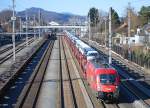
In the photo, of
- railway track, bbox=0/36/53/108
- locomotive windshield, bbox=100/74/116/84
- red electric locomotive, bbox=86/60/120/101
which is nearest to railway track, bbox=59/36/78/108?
red electric locomotive, bbox=86/60/120/101

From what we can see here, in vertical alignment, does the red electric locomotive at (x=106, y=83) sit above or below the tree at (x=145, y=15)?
below

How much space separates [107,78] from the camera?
2612 cm

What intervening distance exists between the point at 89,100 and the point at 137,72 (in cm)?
1571

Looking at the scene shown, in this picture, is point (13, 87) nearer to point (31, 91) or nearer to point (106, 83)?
point (31, 91)

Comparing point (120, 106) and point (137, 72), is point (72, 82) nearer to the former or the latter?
point (137, 72)

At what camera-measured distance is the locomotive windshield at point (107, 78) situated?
85.0ft

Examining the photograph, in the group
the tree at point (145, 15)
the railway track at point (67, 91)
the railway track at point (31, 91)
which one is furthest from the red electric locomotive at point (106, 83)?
the tree at point (145, 15)

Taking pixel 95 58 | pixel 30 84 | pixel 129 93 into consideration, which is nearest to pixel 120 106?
pixel 129 93

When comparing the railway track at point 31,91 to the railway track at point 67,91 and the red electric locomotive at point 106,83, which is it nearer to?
the railway track at point 67,91

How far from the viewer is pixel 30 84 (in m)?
34.6

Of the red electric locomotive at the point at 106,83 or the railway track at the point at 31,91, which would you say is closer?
the red electric locomotive at the point at 106,83

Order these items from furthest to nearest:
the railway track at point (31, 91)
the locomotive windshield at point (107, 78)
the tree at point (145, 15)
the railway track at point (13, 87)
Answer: the tree at point (145, 15) < the railway track at point (13, 87) < the railway track at point (31, 91) < the locomotive windshield at point (107, 78)

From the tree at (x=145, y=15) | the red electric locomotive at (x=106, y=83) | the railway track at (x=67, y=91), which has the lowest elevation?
the railway track at (x=67, y=91)

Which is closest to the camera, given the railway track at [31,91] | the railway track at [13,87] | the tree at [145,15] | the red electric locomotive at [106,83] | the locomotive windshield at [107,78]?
the red electric locomotive at [106,83]
